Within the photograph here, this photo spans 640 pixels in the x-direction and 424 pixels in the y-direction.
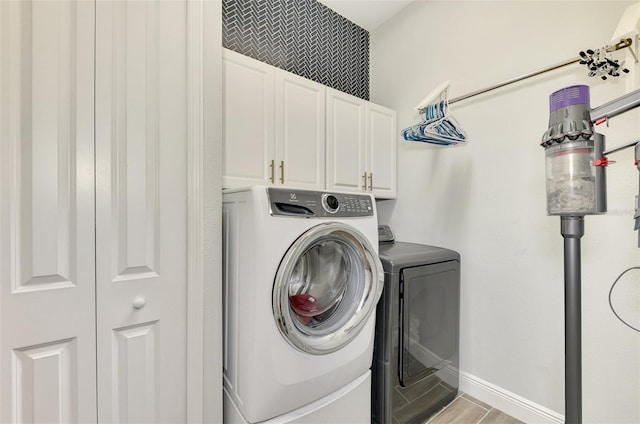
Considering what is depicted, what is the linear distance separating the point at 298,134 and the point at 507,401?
209 centimetres

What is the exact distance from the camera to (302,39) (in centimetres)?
230

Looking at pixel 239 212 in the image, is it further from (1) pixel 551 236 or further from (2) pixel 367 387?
(1) pixel 551 236

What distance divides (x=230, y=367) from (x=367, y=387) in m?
0.69

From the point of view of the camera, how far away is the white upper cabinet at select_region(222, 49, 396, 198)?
161 cm

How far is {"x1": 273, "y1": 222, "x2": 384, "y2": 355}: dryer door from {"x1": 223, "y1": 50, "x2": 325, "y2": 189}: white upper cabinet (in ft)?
1.93

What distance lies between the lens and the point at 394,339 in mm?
1537

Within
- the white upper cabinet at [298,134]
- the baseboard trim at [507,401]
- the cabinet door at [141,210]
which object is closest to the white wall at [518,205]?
the baseboard trim at [507,401]

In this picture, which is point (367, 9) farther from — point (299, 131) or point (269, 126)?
point (269, 126)

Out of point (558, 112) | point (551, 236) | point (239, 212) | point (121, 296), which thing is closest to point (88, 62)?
point (239, 212)

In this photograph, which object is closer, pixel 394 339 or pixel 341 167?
pixel 394 339

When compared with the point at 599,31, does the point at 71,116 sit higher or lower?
lower

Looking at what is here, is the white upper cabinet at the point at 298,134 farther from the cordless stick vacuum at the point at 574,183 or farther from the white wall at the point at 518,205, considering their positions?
the cordless stick vacuum at the point at 574,183

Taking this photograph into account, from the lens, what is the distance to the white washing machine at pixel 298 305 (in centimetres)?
113

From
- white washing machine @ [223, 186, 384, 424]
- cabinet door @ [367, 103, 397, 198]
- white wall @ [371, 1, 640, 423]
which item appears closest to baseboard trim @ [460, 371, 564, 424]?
white wall @ [371, 1, 640, 423]
